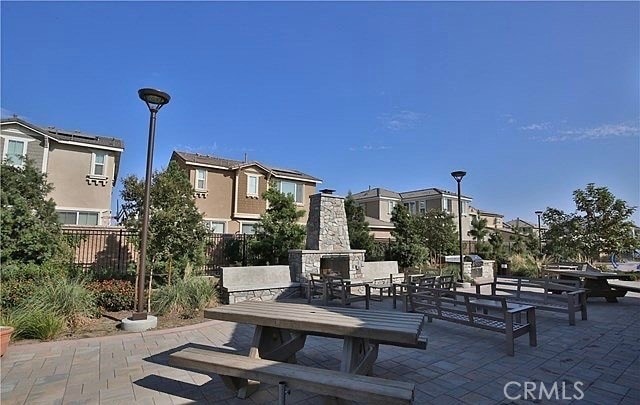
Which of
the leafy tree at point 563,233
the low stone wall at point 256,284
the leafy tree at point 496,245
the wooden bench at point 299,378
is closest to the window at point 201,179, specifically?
the low stone wall at point 256,284

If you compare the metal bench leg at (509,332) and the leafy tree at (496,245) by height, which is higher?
the leafy tree at (496,245)

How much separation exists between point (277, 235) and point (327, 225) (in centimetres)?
253

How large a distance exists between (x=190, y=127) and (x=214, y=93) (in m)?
2.68

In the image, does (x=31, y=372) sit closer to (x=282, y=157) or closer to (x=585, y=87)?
(x=585, y=87)

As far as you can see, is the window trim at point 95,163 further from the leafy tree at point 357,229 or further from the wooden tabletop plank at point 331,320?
the wooden tabletop plank at point 331,320

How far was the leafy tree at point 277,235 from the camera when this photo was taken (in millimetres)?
13016

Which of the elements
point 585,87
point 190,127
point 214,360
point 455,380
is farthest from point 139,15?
point 585,87

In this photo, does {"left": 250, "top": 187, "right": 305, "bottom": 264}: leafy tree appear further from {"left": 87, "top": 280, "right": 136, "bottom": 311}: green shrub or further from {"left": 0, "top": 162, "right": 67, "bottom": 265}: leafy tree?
{"left": 0, "top": 162, "right": 67, "bottom": 265}: leafy tree

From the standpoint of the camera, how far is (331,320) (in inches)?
130

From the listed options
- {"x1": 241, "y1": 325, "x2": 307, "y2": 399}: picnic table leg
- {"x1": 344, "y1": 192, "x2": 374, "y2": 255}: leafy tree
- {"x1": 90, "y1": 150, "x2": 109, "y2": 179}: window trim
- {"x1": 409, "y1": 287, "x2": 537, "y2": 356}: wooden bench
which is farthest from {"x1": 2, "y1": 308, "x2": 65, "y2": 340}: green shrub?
{"x1": 90, "y1": 150, "x2": 109, "y2": 179}: window trim

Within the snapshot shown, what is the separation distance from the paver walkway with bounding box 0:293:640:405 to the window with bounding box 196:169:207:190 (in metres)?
14.7

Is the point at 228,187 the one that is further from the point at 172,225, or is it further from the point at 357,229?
the point at 172,225

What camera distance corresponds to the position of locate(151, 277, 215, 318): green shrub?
7.25 m

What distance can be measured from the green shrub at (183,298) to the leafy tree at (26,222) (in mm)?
3143
